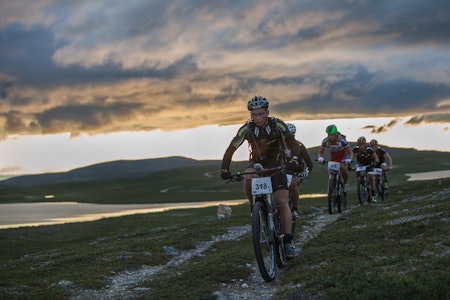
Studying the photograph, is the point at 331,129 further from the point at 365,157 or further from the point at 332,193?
the point at 365,157

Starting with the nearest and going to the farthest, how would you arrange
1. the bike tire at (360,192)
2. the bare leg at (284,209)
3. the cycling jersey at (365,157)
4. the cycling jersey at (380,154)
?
the bare leg at (284,209)
the cycling jersey at (365,157)
the bike tire at (360,192)
the cycling jersey at (380,154)

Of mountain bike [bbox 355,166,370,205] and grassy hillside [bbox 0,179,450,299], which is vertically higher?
mountain bike [bbox 355,166,370,205]

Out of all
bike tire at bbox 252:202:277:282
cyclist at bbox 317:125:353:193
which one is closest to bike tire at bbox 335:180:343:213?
cyclist at bbox 317:125:353:193

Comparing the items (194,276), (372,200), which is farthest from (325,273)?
(372,200)

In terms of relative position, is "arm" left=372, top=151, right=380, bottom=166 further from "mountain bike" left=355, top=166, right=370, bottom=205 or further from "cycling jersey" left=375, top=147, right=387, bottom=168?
"cycling jersey" left=375, top=147, right=387, bottom=168

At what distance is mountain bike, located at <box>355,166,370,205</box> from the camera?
2864cm

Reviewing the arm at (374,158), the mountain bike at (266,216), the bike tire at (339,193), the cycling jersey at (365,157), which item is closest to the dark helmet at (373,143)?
the cycling jersey at (365,157)

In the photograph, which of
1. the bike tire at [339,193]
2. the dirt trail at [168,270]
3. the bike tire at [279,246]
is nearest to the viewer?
the dirt trail at [168,270]

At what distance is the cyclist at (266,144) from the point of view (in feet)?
38.5

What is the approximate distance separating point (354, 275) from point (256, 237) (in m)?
2.04

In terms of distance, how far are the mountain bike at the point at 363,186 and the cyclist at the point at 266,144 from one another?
56.9ft

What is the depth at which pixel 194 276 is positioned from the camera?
42.1 feet

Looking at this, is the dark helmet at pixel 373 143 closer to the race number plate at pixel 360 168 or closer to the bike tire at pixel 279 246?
the race number plate at pixel 360 168

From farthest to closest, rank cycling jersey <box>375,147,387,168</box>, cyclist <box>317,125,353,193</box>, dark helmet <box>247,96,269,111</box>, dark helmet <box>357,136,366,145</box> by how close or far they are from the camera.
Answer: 1. cycling jersey <box>375,147,387,168</box>
2. dark helmet <box>357,136,366,145</box>
3. cyclist <box>317,125,353,193</box>
4. dark helmet <box>247,96,269,111</box>
